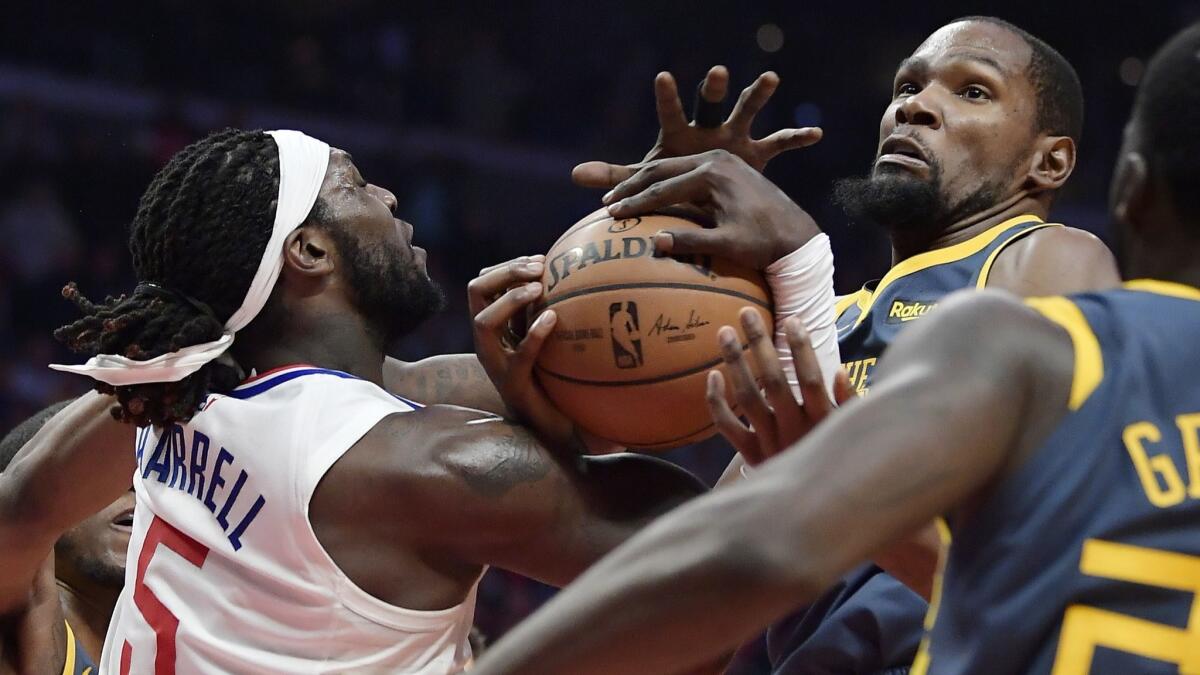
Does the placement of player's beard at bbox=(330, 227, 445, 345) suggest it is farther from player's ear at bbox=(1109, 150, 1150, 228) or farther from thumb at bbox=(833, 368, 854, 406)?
player's ear at bbox=(1109, 150, 1150, 228)

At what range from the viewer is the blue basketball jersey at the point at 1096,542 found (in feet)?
4.99

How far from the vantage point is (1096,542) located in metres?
1.53

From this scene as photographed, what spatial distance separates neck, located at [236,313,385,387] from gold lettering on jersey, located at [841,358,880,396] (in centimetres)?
111

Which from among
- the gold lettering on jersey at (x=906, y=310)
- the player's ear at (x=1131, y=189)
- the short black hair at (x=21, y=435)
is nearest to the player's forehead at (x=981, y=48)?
the gold lettering on jersey at (x=906, y=310)

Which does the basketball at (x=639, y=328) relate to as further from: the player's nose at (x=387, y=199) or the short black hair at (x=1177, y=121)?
the short black hair at (x=1177, y=121)

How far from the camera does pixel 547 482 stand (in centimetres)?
272

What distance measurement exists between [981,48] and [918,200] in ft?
1.44

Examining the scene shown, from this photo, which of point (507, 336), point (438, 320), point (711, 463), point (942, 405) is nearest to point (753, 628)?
point (942, 405)

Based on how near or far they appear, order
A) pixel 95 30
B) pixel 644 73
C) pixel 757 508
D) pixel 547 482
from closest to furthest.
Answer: pixel 757 508, pixel 547 482, pixel 95 30, pixel 644 73

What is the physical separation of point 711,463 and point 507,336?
7.96 metres

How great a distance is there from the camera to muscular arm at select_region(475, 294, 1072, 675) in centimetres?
139

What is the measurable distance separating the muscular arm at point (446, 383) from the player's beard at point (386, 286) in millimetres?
366

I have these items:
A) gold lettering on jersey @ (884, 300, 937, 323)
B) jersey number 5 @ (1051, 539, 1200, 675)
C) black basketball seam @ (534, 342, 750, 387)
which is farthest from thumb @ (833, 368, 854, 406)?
gold lettering on jersey @ (884, 300, 937, 323)

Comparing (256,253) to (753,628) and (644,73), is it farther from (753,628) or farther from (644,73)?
(644,73)
